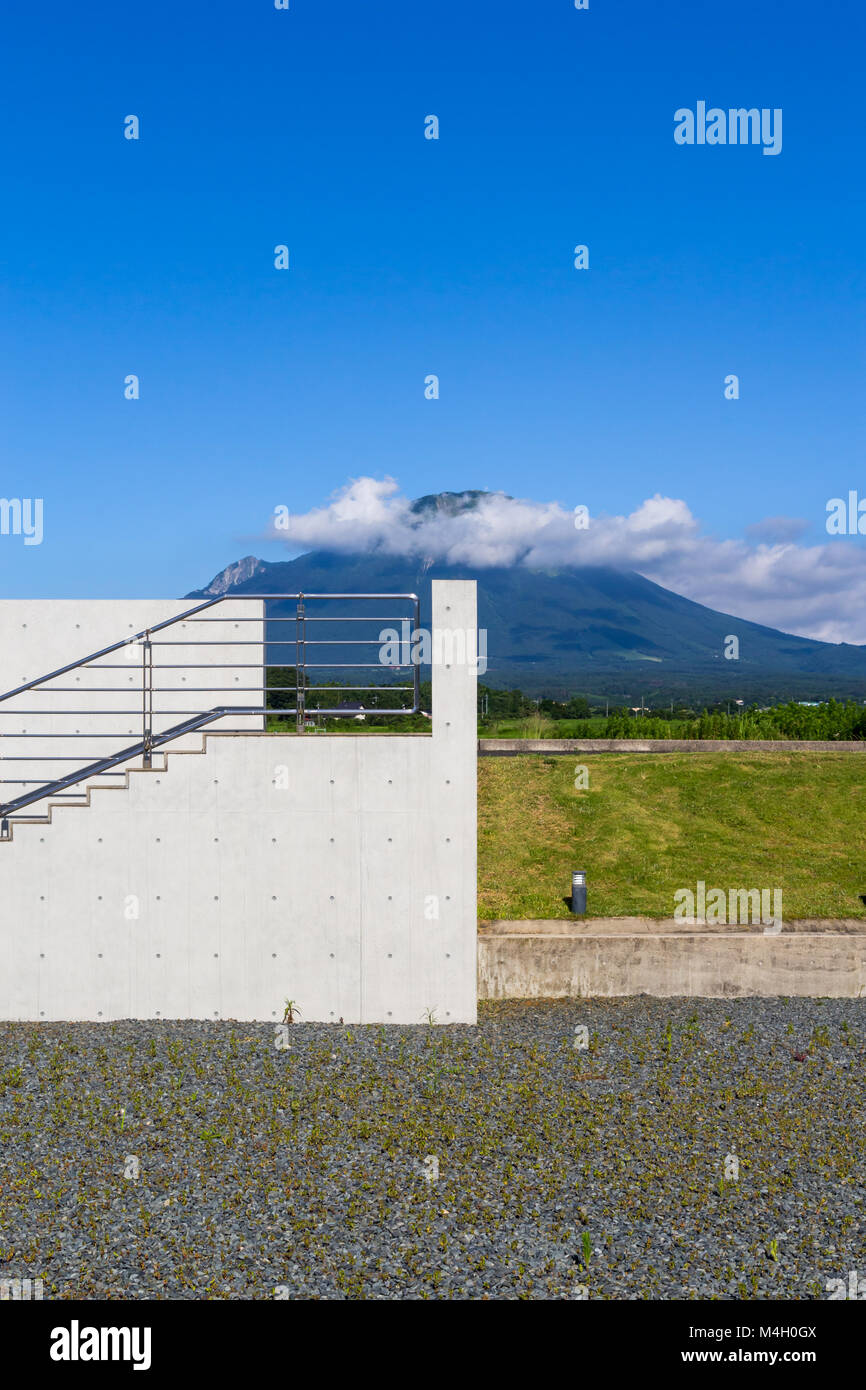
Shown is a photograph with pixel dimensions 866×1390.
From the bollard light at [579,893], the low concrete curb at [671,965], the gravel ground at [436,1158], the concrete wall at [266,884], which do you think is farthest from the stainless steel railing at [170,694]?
the bollard light at [579,893]

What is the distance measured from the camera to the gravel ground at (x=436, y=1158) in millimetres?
5484

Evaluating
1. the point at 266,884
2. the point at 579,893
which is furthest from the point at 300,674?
the point at 579,893

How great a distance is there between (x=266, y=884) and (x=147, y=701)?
279 cm

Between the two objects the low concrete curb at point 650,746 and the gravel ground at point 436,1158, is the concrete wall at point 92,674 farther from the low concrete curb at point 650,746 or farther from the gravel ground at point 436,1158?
the low concrete curb at point 650,746

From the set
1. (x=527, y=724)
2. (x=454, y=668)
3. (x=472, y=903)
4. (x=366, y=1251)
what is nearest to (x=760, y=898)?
(x=472, y=903)

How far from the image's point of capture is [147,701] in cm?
1091

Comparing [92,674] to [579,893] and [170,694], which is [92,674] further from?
[579,893]

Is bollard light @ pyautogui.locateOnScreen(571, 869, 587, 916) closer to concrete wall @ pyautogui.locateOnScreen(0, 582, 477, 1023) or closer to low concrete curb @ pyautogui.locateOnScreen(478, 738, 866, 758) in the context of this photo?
concrete wall @ pyautogui.locateOnScreen(0, 582, 477, 1023)

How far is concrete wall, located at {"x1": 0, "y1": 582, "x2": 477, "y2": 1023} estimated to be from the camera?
9.72 meters

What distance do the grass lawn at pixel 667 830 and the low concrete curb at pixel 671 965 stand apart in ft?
5.43

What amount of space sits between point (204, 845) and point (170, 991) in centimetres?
163

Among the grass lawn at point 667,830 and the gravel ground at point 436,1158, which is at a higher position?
the grass lawn at point 667,830

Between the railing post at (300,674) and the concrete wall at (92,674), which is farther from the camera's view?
the concrete wall at (92,674)
